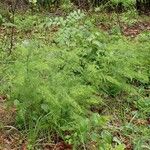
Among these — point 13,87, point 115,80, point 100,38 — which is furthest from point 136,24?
point 13,87

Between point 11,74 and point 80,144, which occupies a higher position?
point 11,74

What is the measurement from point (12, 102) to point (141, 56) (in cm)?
214

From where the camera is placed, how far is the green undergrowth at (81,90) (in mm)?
3633

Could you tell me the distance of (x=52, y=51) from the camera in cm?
446

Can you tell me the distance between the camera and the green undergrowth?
143 inches

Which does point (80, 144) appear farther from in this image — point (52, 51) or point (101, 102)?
point (52, 51)

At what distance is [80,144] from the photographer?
3.56m

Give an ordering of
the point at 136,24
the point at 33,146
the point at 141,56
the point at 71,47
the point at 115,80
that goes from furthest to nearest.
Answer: the point at 136,24, the point at 141,56, the point at 71,47, the point at 115,80, the point at 33,146

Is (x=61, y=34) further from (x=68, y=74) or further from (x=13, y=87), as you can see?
(x=13, y=87)

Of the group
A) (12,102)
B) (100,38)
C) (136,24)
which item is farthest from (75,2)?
(12,102)

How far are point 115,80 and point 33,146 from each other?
1.40m

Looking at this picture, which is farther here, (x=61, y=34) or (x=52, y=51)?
(x=61, y=34)

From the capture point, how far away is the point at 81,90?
3900mm

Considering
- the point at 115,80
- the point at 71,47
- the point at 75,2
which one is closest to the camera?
the point at 115,80
